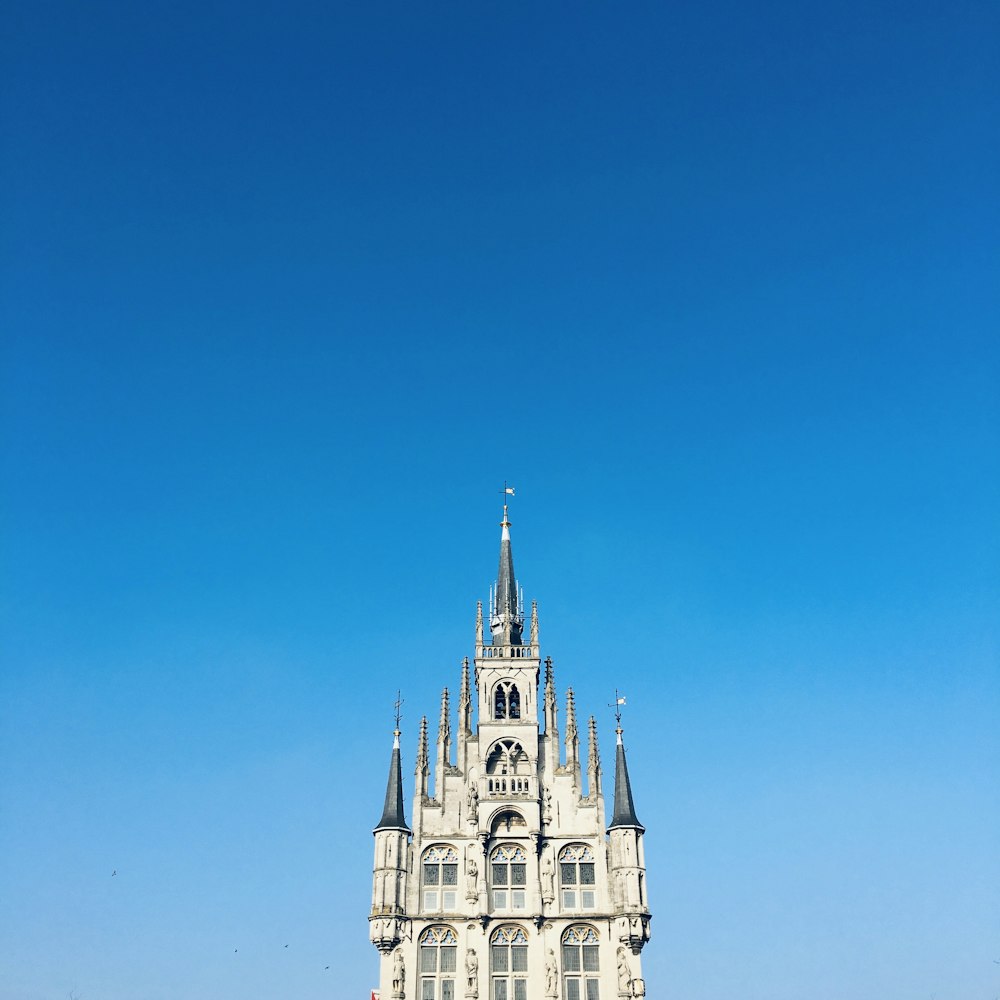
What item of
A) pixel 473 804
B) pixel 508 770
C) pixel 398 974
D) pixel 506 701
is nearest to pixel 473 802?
pixel 473 804

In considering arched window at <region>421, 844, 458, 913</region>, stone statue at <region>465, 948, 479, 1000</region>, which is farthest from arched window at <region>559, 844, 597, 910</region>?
arched window at <region>421, 844, 458, 913</region>

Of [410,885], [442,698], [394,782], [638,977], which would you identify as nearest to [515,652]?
[442,698]

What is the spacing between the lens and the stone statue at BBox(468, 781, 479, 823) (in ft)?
236

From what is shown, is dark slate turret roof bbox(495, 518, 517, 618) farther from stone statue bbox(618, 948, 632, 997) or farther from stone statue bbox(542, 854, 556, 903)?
stone statue bbox(618, 948, 632, 997)

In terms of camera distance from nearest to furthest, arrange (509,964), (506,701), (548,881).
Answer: (509,964), (548,881), (506,701)

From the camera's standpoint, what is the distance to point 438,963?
68.9m

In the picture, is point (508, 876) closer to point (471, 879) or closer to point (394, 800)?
point (471, 879)

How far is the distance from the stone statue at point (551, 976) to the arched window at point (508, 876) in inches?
140

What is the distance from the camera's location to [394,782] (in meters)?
Result: 74.3

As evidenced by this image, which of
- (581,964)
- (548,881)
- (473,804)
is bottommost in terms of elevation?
(581,964)

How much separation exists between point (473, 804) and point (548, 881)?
6.84 m

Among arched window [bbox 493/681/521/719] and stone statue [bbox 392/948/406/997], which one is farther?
arched window [bbox 493/681/521/719]

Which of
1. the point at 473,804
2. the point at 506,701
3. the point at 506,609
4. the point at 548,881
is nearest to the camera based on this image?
the point at 548,881

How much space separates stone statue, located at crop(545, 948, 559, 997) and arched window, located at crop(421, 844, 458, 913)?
6762 millimetres
